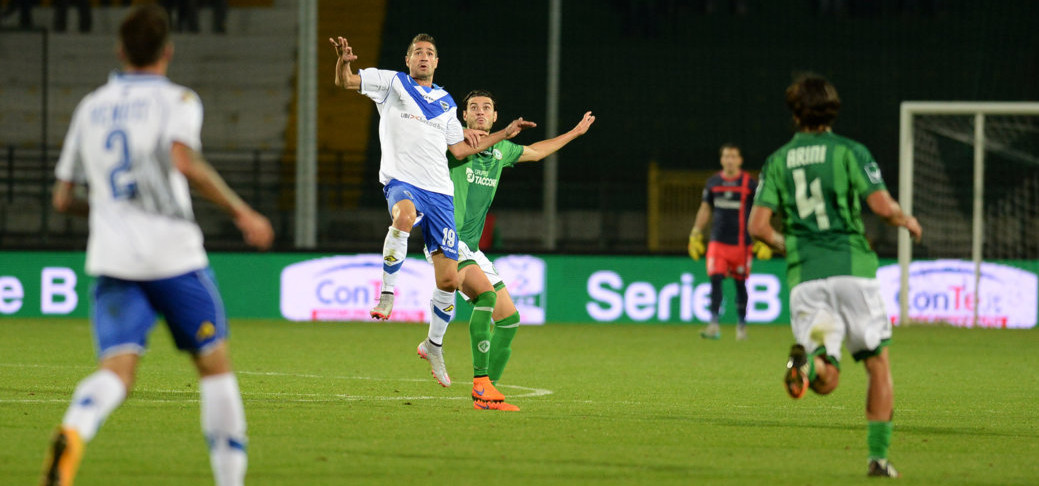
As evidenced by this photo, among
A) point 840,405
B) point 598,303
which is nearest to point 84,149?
point 840,405

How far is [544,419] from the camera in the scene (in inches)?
336

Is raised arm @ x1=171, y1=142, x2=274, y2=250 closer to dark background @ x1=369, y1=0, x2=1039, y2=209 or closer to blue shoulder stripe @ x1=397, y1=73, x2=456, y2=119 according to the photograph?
blue shoulder stripe @ x1=397, y1=73, x2=456, y2=119

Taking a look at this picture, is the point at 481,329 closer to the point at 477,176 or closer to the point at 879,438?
the point at 477,176

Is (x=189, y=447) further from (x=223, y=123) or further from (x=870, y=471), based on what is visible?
(x=223, y=123)


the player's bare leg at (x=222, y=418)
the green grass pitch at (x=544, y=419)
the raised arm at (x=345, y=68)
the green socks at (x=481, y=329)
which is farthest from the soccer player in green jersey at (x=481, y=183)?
the player's bare leg at (x=222, y=418)

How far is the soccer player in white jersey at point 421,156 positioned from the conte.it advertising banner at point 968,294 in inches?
427

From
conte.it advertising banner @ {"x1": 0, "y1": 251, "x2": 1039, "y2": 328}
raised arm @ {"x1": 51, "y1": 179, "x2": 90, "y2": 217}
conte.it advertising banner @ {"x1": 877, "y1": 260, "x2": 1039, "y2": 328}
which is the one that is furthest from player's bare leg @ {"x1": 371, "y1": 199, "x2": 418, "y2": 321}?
conte.it advertising banner @ {"x1": 877, "y1": 260, "x2": 1039, "y2": 328}

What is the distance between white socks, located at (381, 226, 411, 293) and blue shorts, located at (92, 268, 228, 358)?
15.1 ft

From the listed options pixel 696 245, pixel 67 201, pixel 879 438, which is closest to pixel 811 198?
pixel 879 438

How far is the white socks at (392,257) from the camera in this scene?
9719 millimetres

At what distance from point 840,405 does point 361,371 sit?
13.6 ft

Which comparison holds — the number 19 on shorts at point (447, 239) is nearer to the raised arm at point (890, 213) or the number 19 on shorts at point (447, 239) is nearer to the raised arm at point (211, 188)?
the raised arm at point (890, 213)

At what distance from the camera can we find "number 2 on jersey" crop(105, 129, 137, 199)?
197 inches

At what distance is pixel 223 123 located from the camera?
2814 cm
